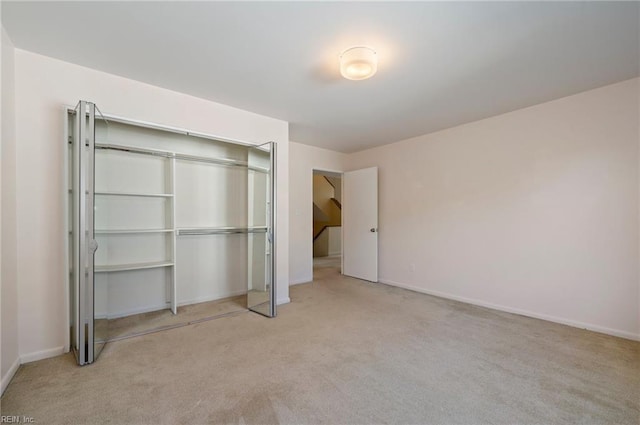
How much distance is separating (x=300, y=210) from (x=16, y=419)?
151 inches

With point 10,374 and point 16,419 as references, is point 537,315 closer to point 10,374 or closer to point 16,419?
point 16,419

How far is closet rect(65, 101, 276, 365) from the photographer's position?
2.19 m

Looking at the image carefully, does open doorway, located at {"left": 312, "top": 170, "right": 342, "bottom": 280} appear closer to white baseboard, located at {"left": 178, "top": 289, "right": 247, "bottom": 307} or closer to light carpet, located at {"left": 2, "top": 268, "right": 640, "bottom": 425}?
white baseboard, located at {"left": 178, "top": 289, "right": 247, "bottom": 307}

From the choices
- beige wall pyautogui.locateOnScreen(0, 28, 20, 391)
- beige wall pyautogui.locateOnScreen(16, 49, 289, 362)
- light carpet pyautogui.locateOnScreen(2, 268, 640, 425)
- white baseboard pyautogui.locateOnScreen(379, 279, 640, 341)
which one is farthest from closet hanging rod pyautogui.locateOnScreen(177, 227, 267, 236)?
white baseboard pyautogui.locateOnScreen(379, 279, 640, 341)

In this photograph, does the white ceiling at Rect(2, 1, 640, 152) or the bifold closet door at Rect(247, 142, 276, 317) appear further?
the bifold closet door at Rect(247, 142, 276, 317)

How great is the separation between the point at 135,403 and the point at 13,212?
5.58ft

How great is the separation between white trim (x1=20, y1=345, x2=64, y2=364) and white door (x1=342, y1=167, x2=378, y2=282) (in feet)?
13.3

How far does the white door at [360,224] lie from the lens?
16.2ft

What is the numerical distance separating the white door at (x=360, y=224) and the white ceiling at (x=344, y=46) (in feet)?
6.75

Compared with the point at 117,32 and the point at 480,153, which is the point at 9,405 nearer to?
the point at 117,32

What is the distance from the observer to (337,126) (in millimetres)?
3924

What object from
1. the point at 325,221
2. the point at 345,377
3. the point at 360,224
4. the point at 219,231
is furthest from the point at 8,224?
the point at 325,221

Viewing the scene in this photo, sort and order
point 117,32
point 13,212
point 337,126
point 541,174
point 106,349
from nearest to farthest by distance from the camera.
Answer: point 117,32
point 13,212
point 106,349
point 541,174
point 337,126

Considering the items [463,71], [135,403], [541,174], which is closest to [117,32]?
[135,403]
